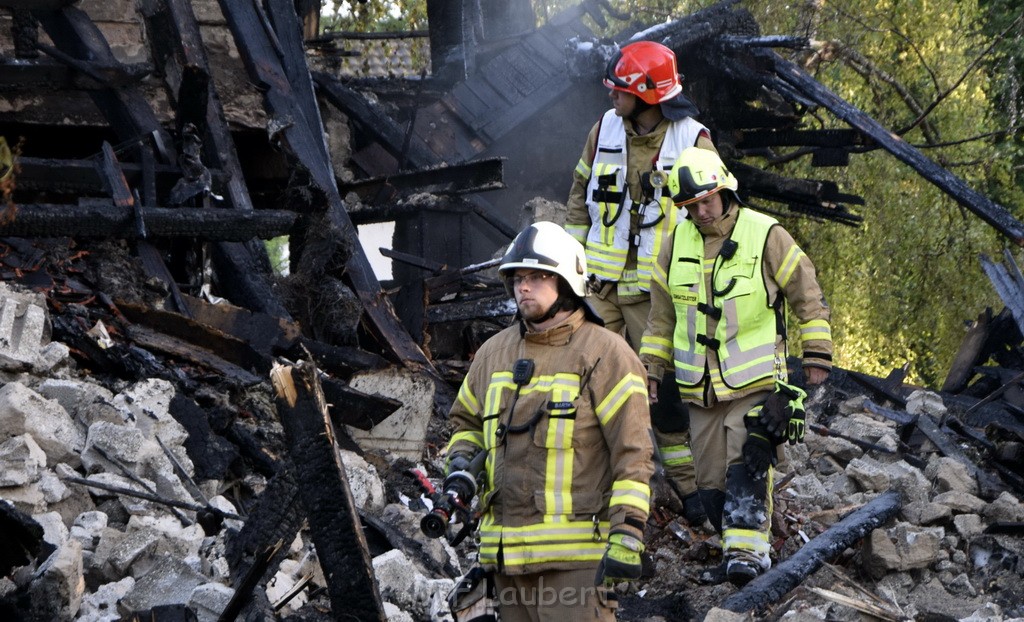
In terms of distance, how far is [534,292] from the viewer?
4.01 m

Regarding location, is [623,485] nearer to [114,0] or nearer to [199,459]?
[199,459]

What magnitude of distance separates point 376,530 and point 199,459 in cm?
96

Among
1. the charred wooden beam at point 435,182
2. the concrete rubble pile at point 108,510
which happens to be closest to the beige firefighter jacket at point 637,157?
the concrete rubble pile at point 108,510

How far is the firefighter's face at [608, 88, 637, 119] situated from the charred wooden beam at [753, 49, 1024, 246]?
14.3 feet

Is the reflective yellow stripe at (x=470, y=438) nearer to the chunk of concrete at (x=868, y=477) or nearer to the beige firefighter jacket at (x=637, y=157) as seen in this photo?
the beige firefighter jacket at (x=637, y=157)

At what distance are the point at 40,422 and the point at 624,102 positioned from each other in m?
3.05

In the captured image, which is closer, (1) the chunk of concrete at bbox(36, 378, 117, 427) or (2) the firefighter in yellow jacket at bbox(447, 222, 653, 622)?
(2) the firefighter in yellow jacket at bbox(447, 222, 653, 622)

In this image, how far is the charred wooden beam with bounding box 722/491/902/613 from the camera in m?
5.26

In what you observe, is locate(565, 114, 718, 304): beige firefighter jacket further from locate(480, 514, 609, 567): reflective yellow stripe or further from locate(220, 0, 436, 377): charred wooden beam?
Answer: locate(480, 514, 609, 567): reflective yellow stripe

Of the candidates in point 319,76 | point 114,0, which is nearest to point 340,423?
point 114,0

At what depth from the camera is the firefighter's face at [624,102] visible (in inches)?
247

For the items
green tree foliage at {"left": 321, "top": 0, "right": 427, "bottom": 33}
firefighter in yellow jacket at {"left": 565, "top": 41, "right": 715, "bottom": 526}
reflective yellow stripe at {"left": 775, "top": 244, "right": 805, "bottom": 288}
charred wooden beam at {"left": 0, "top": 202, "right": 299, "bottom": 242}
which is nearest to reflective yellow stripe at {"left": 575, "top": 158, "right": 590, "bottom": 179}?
firefighter in yellow jacket at {"left": 565, "top": 41, "right": 715, "bottom": 526}

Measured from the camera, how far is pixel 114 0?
977 cm

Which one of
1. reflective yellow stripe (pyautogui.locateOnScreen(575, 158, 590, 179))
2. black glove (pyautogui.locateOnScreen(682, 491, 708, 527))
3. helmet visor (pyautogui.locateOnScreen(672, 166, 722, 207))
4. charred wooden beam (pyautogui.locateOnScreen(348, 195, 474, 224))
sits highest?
charred wooden beam (pyautogui.locateOnScreen(348, 195, 474, 224))
